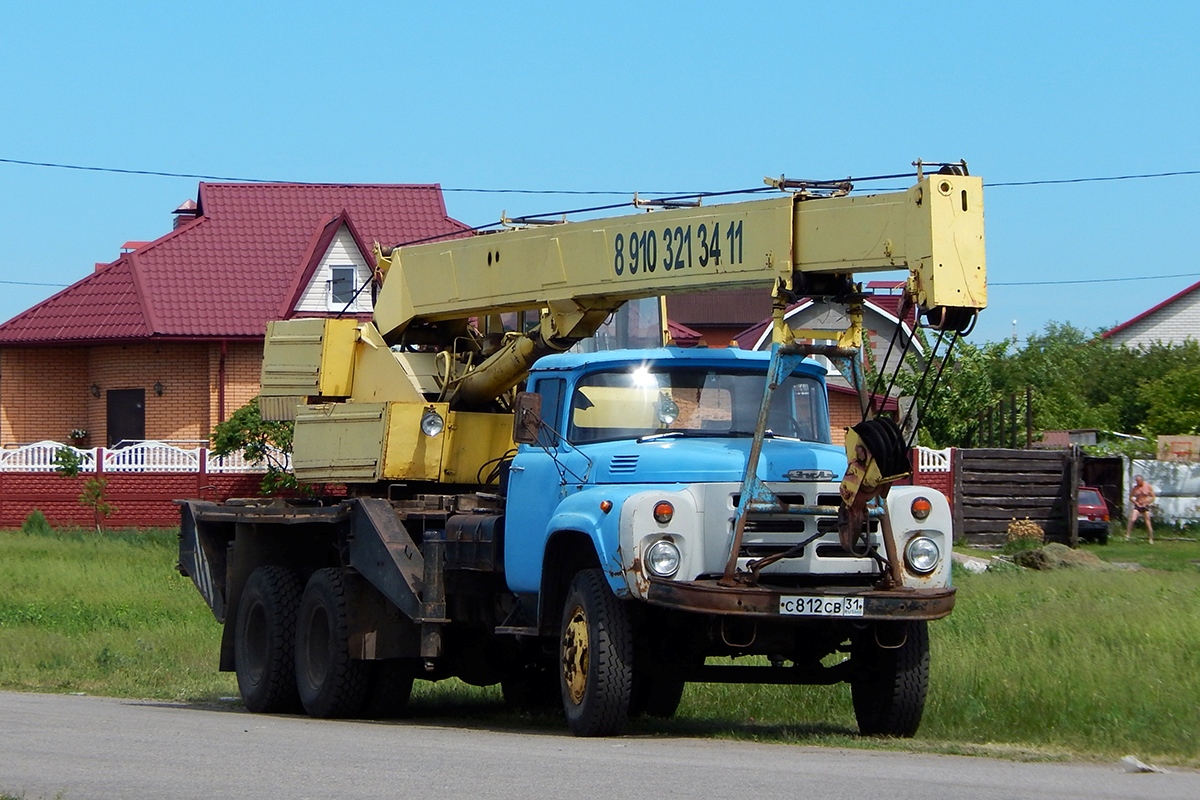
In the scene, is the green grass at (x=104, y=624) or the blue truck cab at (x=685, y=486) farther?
the green grass at (x=104, y=624)

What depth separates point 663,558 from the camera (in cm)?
1056

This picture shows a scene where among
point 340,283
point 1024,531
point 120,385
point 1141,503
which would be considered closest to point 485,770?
point 340,283

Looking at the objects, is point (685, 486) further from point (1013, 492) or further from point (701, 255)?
point (1013, 492)

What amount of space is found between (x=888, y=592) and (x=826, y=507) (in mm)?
637

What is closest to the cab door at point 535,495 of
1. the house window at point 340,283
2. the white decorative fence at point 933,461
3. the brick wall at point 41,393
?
the white decorative fence at point 933,461

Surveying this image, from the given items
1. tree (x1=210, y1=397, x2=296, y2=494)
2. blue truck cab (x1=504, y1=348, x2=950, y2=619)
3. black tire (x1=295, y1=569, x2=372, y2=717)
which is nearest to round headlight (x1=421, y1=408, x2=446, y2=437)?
black tire (x1=295, y1=569, x2=372, y2=717)

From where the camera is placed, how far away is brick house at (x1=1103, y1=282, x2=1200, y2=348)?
7412cm

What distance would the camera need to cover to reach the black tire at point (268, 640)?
47.6 feet

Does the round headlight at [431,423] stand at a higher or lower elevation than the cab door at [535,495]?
higher

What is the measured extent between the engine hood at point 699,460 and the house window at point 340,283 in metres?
27.2

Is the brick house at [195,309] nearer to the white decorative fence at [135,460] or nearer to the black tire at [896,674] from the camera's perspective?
the white decorative fence at [135,460]

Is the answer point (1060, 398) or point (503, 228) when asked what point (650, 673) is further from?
point (1060, 398)

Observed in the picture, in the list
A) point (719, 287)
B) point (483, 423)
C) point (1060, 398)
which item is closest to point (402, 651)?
point (483, 423)

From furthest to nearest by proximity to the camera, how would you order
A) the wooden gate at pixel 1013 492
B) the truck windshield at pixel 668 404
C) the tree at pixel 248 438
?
the wooden gate at pixel 1013 492, the tree at pixel 248 438, the truck windshield at pixel 668 404
